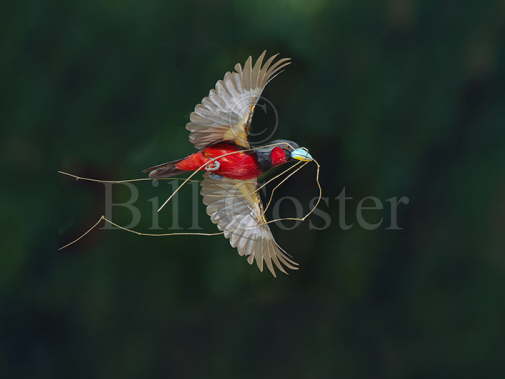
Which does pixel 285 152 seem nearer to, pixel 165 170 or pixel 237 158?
pixel 237 158

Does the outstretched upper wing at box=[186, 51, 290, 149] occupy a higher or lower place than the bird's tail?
higher

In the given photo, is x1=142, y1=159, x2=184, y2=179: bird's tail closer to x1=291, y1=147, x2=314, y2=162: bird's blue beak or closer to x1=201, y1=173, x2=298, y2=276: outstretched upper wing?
x1=201, y1=173, x2=298, y2=276: outstretched upper wing

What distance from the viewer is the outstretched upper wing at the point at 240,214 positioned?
3.60 feet

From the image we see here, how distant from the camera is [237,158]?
1.06 metres

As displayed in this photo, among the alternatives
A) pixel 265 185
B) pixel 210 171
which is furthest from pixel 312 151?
pixel 210 171

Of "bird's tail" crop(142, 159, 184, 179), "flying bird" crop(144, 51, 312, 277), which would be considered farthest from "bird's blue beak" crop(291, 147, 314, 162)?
"bird's tail" crop(142, 159, 184, 179)

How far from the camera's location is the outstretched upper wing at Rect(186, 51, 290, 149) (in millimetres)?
1034

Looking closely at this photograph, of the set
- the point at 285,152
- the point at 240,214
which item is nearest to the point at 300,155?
the point at 285,152

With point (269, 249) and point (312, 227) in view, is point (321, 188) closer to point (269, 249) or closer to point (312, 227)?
point (312, 227)

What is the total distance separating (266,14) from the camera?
1306mm

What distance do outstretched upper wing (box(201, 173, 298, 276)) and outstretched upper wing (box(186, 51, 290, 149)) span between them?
0.07m

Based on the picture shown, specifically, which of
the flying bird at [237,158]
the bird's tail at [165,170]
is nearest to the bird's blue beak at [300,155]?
the flying bird at [237,158]

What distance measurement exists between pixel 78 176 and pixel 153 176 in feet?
0.90

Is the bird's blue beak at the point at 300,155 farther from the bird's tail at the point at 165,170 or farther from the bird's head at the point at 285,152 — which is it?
the bird's tail at the point at 165,170
